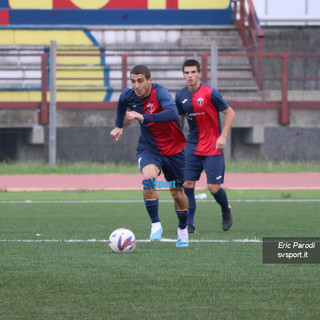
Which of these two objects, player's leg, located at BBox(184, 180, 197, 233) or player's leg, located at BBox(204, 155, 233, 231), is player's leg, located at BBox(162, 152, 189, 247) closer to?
player's leg, located at BBox(184, 180, 197, 233)

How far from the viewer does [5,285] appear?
6.62 meters

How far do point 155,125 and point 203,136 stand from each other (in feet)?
5.29

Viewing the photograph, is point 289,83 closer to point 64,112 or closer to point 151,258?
point 64,112

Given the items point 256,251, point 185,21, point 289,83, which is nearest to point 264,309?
point 256,251

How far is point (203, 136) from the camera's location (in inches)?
433

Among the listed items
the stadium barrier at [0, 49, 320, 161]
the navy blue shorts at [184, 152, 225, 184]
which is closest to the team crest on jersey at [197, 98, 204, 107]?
the navy blue shorts at [184, 152, 225, 184]

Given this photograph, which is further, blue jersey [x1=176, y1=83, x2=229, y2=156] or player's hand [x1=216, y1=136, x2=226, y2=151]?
blue jersey [x1=176, y1=83, x2=229, y2=156]

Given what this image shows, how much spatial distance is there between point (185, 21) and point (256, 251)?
18974 millimetres

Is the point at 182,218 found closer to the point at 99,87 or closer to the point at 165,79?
the point at 165,79

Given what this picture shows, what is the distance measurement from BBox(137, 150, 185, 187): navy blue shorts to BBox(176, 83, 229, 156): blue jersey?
4.37ft

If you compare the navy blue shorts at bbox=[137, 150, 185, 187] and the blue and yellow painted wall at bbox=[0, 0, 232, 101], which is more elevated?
the blue and yellow painted wall at bbox=[0, 0, 232, 101]

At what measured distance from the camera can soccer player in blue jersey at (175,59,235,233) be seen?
423 inches

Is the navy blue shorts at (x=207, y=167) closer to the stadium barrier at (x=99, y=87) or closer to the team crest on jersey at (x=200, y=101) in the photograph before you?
the team crest on jersey at (x=200, y=101)

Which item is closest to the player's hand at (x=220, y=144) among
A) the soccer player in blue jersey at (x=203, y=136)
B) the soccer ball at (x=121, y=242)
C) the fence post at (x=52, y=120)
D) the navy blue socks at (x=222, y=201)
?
the soccer player in blue jersey at (x=203, y=136)
